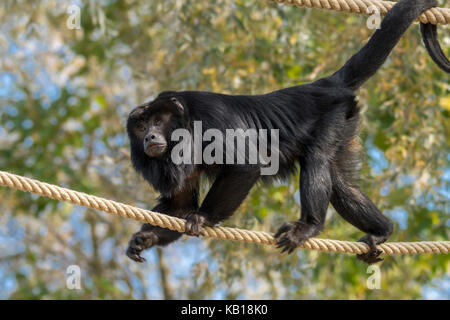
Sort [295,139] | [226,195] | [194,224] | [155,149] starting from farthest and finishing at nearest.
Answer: [295,139] → [155,149] → [226,195] → [194,224]

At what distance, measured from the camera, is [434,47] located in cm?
427

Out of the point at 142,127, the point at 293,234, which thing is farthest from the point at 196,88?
the point at 293,234

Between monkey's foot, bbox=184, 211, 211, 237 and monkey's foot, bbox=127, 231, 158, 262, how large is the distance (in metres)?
0.47

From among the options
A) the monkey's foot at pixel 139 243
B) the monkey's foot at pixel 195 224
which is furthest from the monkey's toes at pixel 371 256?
the monkey's foot at pixel 139 243

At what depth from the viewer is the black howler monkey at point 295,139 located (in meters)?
4.01

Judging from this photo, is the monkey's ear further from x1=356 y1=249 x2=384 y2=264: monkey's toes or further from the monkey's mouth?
x1=356 y1=249 x2=384 y2=264: monkey's toes

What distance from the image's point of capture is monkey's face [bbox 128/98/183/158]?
4.07 meters

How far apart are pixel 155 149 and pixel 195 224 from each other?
65 cm

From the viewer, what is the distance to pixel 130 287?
33.1 ft

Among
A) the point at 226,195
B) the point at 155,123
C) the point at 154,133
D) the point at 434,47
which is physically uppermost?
the point at 434,47

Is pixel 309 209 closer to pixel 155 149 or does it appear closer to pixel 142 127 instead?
pixel 155 149

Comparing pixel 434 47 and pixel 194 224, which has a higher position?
pixel 434 47

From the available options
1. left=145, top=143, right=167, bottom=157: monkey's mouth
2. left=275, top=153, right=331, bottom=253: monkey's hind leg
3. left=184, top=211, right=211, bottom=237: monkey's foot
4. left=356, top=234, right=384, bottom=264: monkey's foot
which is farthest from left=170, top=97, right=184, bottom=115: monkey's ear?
left=356, top=234, right=384, bottom=264: monkey's foot

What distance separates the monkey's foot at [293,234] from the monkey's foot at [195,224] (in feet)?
1.64
